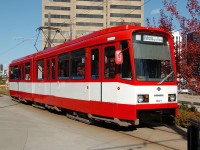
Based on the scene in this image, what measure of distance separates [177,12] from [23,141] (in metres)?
8.53

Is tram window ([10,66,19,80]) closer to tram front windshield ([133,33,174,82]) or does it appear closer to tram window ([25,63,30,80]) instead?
tram window ([25,63,30,80])

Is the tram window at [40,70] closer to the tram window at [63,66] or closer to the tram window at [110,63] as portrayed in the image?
the tram window at [63,66]

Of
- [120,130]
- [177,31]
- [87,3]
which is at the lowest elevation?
[120,130]

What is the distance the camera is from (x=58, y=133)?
37.9ft

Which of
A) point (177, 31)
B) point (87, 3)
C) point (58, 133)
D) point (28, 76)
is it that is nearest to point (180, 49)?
point (177, 31)

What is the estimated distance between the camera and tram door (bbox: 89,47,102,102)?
1263cm

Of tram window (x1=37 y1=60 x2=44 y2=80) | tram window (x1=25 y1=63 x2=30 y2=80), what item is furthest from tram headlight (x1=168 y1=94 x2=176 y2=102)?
tram window (x1=25 y1=63 x2=30 y2=80)

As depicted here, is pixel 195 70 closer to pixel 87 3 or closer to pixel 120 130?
pixel 120 130

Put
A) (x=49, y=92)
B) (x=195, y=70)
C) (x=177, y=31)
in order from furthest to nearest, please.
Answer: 1. (x=49, y=92)
2. (x=177, y=31)
3. (x=195, y=70)

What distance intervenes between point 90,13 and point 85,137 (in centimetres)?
13283

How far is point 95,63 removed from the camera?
42.4 ft

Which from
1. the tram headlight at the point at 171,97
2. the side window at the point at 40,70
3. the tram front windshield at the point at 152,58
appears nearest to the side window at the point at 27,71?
the side window at the point at 40,70

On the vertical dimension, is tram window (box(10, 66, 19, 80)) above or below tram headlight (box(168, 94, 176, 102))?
above

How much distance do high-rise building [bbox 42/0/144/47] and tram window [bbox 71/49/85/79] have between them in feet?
406
